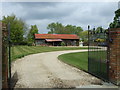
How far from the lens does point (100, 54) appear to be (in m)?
6.68

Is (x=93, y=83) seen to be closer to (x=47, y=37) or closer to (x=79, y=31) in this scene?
(x=47, y=37)

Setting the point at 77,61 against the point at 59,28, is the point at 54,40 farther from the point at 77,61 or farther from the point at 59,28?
the point at 77,61

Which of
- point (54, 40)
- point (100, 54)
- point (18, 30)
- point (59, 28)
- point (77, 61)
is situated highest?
point (59, 28)

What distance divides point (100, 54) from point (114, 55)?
1500 mm

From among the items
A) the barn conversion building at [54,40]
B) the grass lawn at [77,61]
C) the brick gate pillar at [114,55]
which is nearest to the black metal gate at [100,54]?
the brick gate pillar at [114,55]

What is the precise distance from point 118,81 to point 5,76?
395cm

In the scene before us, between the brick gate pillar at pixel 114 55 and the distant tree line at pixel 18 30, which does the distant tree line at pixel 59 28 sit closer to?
the distant tree line at pixel 18 30

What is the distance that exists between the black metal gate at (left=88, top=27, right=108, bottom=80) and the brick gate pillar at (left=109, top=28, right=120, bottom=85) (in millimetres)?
314

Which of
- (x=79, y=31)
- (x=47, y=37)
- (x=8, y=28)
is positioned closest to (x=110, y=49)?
(x=8, y=28)

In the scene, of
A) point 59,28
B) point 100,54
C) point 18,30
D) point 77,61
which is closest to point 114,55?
point 100,54

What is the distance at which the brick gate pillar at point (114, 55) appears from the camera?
5.09 meters

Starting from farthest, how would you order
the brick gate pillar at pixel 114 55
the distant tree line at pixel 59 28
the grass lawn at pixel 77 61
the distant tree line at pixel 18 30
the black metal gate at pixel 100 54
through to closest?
the distant tree line at pixel 59 28, the distant tree line at pixel 18 30, the grass lawn at pixel 77 61, the black metal gate at pixel 100 54, the brick gate pillar at pixel 114 55

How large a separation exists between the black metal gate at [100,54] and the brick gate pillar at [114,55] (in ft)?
1.03

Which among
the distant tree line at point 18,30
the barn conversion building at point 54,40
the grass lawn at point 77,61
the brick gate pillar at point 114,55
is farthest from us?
the barn conversion building at point 54,40
